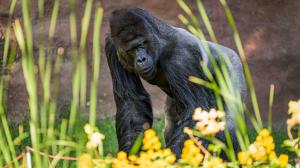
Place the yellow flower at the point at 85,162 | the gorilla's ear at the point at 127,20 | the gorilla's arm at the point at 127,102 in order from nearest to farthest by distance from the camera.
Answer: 1. the yellow flower at the point at 85,162
2. the gorilla's ear at the point at 127,20
3. the gorilla's arm at the point at 127,102

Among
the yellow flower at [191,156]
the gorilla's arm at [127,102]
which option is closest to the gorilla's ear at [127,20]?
the gorilla's arm at [127,102]

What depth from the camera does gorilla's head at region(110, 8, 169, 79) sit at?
4113 millimetres

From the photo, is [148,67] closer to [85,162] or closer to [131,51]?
[131,51]

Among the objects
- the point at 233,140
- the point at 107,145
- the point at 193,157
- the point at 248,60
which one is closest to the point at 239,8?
the point at 248,60

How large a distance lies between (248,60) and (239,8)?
16.1 inches

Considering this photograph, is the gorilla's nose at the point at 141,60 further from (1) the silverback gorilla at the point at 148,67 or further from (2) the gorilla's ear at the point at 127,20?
(2) the gorilla's ear at the point at 127,20

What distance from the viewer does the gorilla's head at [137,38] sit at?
411 cm

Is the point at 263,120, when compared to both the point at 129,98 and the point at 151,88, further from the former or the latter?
the point at 129,98

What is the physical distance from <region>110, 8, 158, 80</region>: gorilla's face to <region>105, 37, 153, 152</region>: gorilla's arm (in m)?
0.15

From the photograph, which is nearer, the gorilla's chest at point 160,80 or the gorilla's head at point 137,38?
the gorilla's head at point 137,38

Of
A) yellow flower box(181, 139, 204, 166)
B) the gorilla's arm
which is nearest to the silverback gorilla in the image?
the gorilla's arm

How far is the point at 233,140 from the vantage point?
178 inches

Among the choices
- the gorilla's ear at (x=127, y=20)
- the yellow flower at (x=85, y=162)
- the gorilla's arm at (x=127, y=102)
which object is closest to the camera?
the yellow flower at (x=85, y=162)

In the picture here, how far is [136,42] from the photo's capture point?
164 inches
